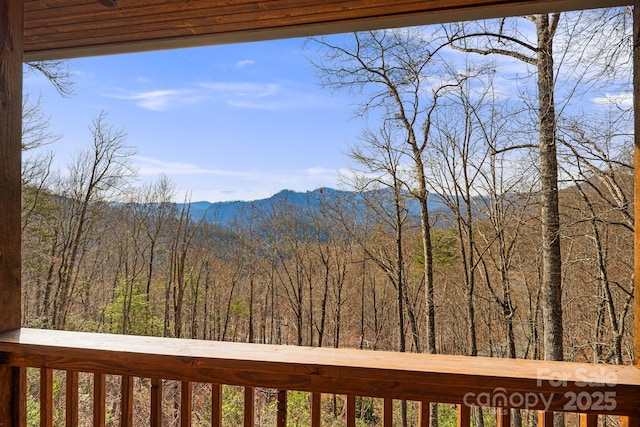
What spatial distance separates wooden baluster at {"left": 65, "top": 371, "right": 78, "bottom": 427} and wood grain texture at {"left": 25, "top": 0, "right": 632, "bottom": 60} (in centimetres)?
158

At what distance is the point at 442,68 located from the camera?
4.65 metres

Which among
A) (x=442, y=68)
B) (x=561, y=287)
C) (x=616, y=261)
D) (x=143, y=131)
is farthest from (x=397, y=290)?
(x=143, y=131)

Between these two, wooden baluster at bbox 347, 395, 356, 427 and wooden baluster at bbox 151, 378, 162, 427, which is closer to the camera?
wooden baluster at bbox 347, 395, 356, 427

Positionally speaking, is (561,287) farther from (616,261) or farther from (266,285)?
(266,285)

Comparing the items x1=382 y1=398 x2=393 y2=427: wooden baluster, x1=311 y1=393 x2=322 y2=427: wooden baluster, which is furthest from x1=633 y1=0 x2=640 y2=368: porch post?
x1=311 y1=393 x2=322 y2=427: wooden baluster

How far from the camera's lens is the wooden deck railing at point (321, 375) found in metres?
1.06

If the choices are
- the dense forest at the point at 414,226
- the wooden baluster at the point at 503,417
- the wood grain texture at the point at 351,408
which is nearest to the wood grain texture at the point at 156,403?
the wood grain texture at the point at 351,408

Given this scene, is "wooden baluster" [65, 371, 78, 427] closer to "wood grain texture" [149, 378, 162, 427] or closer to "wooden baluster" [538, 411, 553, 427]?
"wood grain texture" [149, 378, 162, 427]

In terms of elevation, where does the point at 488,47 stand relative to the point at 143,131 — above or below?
above

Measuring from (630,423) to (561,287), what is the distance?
358 centimetres

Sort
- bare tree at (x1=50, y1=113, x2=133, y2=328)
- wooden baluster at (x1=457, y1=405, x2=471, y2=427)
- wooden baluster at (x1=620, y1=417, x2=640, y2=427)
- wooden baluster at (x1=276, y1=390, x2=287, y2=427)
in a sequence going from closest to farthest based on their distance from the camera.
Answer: wooden baluster at (x1=620, y1=417, x2=640, y2=427) → wooden baluster at (x1=457, y1=405, x2=471, y2=427) → wooden baluster at (x1=276, y1=390, x2=287, y2=427) → bare tree at (x1=50, y1=113, x2=133, y2=328)

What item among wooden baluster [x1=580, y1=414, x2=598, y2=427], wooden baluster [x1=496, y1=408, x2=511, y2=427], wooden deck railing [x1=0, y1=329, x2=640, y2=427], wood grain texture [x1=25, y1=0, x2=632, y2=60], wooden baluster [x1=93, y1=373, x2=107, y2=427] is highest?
wood grain texture [x1=25, y1=0, x2=632, y2=60]

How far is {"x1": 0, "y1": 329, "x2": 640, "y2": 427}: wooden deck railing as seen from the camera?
1062 mm

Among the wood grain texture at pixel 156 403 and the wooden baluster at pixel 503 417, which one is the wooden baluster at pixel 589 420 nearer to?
the wooden baluster at pixel 503 417
